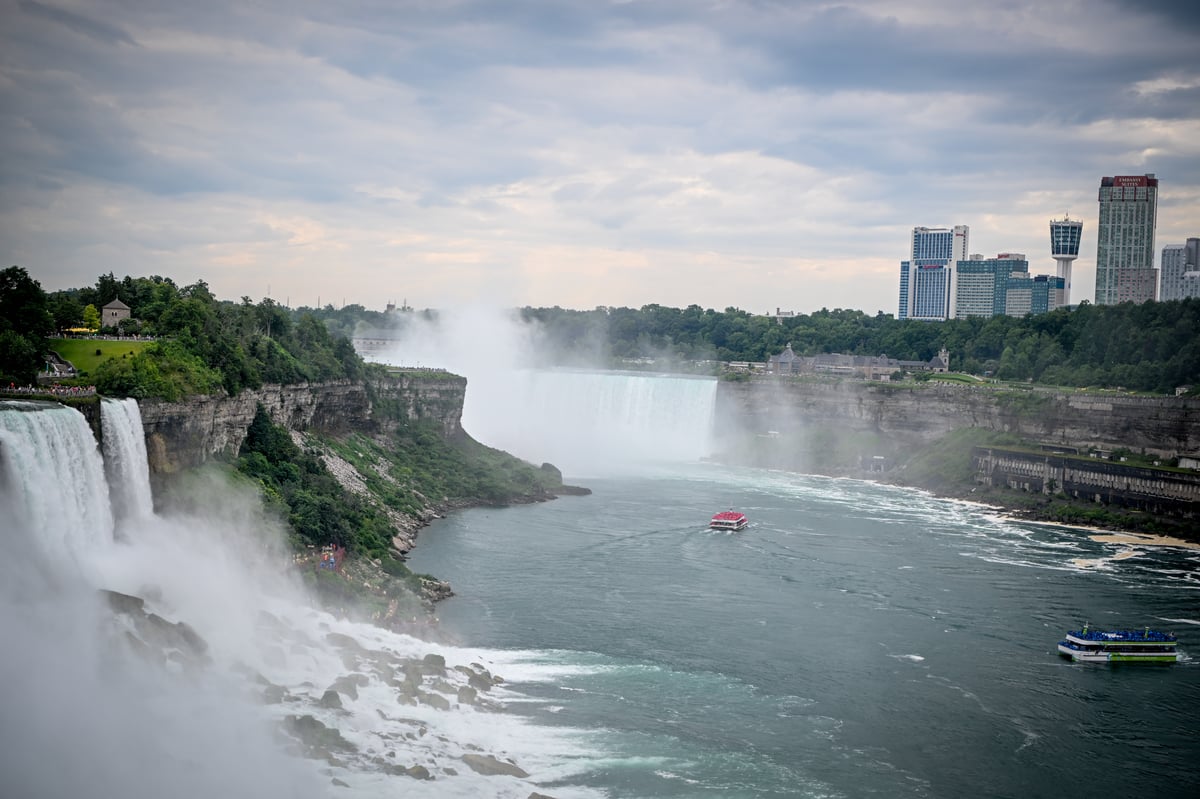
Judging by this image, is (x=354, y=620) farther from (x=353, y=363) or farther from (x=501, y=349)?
(x=501, y=349)

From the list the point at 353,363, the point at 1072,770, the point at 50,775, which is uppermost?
the point at 353,363

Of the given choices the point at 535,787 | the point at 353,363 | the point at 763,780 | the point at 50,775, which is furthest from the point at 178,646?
the point at 353,363

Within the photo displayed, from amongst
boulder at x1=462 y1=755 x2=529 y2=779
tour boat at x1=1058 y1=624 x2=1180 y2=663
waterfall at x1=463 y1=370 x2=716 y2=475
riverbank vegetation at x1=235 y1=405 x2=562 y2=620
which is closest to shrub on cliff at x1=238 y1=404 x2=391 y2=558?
riverbank vegetation at x1=235 y1=405 x2=562 y2=620

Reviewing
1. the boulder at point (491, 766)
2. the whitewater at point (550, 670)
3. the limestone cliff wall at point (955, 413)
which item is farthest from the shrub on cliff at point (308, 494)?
the limestone cliff wall at point (955, 413)

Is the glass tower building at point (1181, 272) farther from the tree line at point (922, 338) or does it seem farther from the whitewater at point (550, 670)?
the whitewater at point (550, 670)

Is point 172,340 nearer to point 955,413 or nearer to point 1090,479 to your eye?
point 1090,479

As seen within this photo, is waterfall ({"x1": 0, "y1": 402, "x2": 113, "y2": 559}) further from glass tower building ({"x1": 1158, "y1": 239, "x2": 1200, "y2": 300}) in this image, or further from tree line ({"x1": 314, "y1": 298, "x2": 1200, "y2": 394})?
glass tower building ({"x1": 1158, "y1": 239, "x2": 1200, "y2": 300})
